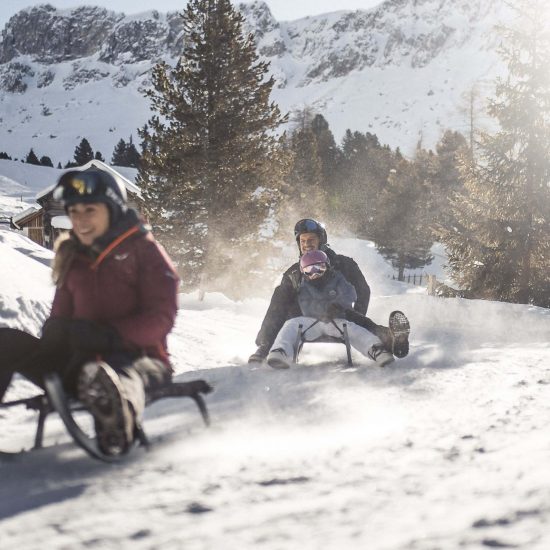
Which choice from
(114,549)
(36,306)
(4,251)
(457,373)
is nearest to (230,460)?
(114,549)

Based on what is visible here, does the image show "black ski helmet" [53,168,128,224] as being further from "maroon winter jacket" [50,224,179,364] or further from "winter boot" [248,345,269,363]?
"winter boot" [248,345,269,363]

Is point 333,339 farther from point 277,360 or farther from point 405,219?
point 405,219

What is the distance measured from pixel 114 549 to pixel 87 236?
66.8 inches

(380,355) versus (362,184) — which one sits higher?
(362,184)

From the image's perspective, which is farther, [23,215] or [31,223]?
[31,223]

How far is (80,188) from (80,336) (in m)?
0.85

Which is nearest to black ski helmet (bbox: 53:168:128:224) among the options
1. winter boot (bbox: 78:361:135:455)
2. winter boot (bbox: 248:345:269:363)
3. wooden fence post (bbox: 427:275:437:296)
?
winter boot (bbox: 78:361:135:455)

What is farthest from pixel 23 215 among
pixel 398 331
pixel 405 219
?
pixel 398 331

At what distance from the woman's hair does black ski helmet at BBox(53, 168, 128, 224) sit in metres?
0.20

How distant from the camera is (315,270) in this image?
239 inches

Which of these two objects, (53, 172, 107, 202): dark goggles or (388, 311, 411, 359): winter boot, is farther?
(388, 311, 411, 359): winter boot

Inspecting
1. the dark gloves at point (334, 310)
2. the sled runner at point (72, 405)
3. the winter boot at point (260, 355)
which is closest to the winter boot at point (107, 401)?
the sled runner at point (72, 405)

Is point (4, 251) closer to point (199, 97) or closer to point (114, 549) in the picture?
point (114, 549)

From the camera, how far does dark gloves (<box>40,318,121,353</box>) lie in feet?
8.27
